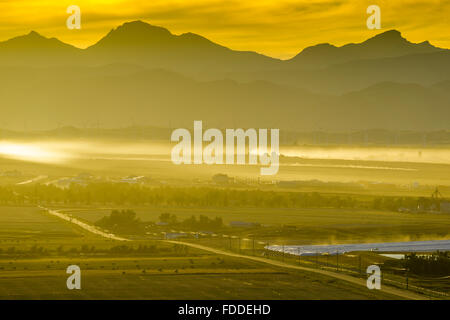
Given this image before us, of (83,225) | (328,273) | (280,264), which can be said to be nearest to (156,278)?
(280,264)

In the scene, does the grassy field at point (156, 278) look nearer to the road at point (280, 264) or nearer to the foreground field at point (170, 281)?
the foreground field at point (170, 281)

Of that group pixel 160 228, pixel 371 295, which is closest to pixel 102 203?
pixel 160 228

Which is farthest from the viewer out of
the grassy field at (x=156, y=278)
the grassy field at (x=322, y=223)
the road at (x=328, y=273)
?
the grassy field at (x=322, y=223)

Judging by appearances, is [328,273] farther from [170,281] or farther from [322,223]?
[322,223]

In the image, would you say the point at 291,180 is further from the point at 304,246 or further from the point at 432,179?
the point at 304,246

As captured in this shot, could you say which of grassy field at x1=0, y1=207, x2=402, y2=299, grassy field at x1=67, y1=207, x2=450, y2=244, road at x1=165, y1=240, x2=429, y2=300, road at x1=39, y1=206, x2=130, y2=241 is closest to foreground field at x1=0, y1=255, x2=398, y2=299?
grassy field at x1=0, y1=207, x2=402, y2=299

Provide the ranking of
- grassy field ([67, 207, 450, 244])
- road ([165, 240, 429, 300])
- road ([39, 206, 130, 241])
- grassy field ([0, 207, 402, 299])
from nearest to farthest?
road ([165, 240, 429, 300]), grassy field ([0, 207, 402, 299]), road ([39, 206, 130, 241]), grassy field ([67, 207, 450, 244])

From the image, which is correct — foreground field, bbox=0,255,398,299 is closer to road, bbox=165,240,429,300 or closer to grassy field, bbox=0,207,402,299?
grassy field, bbox=0,207,402,299

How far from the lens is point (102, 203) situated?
14675cm

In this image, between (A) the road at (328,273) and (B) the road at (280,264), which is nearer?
(A) the road at (328,273)

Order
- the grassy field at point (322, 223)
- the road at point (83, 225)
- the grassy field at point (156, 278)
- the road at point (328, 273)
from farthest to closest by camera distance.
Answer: the grassy field at point (322, 223) < the road at point (83, 225) < the grassy field at point (156, 278) < the road at point (328, 273)

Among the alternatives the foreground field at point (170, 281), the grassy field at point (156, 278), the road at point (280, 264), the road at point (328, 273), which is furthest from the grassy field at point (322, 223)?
the foreground field at point (170, 281)

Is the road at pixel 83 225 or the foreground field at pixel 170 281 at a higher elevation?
the road at pixel 83 225
